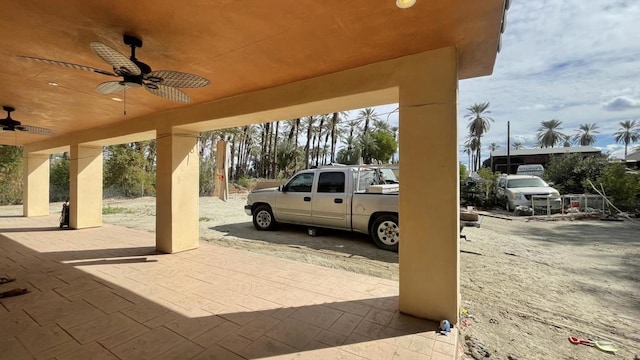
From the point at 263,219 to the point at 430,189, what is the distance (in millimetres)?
5925

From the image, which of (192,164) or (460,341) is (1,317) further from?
(460,341)

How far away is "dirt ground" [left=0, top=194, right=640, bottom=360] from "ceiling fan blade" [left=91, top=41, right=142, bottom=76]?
3817 millimetres

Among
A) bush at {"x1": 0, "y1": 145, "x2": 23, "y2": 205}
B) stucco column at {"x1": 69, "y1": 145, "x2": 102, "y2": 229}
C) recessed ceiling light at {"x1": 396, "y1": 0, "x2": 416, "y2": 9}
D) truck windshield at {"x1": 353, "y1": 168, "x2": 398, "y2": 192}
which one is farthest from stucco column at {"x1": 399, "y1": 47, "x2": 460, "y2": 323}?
bush at {"x1": 0, "y1": 145, "x2": 23, "y2": 205}

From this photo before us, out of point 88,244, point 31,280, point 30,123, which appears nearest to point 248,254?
point 31,280

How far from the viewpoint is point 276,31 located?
2.54m

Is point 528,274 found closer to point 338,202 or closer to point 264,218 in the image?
point 338,202

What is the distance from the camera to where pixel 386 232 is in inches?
233

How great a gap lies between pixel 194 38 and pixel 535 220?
11655 mm

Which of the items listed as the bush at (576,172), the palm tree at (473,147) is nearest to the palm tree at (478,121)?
the palm tree at (473,147)

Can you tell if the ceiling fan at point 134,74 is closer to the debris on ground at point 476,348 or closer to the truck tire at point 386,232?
the debris on ground at point 476,348

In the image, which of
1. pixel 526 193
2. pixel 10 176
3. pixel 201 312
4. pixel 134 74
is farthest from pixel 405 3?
pixel 10 176

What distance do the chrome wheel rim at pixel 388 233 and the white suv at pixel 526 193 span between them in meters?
8.37

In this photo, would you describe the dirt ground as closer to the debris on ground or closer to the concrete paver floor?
the debris on ground

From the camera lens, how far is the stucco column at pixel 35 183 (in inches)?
392
